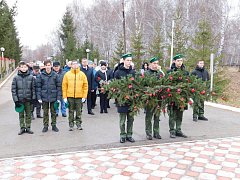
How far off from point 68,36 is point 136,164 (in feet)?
105

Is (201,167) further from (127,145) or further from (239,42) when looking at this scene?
(239,42)

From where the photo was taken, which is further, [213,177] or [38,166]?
[38,166]

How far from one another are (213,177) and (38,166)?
287 cm

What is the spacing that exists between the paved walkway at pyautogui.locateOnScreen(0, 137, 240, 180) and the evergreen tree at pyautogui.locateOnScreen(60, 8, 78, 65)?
90.1ft

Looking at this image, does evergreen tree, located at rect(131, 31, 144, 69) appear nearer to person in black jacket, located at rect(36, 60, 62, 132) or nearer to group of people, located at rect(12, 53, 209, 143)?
group of people, located at rect(12, 53, 209, 143)

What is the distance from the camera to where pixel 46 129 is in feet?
23.5

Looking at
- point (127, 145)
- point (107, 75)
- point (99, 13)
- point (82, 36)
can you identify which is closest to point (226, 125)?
point (127, 145)

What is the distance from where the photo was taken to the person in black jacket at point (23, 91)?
6.80 m

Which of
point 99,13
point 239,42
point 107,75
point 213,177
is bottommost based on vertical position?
point 213,177

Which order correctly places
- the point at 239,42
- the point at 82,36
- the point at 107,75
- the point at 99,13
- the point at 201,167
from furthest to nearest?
the point at 82,36 < the point at 99,13 < the point at 239,42 < the point at 107,75 < the point at 201,167

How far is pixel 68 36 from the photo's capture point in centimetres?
3525

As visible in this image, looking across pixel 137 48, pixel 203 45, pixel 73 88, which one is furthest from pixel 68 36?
pixel 73 88

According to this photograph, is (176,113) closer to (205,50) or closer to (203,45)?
(205,50)

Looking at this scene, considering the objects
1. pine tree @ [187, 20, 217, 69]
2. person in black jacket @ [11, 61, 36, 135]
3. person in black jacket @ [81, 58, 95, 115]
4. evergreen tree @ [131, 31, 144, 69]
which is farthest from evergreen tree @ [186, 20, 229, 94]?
person in black jacket @ [11, 61, 36, 135]
